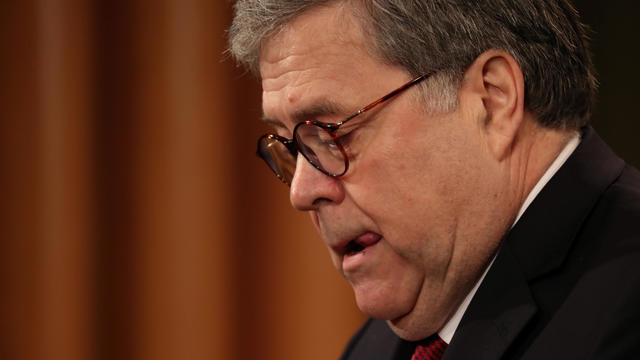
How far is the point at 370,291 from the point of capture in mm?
1263

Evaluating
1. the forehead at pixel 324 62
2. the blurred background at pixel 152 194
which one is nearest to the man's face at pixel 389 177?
the forehead at pixel 324 62

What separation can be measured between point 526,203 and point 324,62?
0.39 meters

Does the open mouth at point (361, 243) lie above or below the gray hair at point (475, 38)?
below

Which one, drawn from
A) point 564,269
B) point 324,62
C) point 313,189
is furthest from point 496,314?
point 324,62

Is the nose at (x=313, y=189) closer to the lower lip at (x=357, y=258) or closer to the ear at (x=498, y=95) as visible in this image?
the lower lip at (x=357, y=258)

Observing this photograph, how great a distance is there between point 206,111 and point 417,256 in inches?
47.6

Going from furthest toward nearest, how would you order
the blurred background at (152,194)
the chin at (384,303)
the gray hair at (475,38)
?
the blurred background at (152,194) → the chin at (384,303) → the gray hair at (475,38)

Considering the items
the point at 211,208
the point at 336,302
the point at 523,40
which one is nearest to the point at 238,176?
the point at 211,208

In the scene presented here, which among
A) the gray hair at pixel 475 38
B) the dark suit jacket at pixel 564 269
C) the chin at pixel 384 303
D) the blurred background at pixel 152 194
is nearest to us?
the dark suit jacket at pixel 564 269

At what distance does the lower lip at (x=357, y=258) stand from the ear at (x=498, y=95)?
255 millimetres

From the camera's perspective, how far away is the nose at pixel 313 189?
122cm

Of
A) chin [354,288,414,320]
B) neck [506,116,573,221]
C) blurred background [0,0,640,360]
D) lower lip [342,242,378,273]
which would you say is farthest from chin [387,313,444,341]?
blurred background [0,0,640,360]

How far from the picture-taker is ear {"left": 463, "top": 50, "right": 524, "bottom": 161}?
1.16m

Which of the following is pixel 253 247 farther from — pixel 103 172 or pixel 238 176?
pixel 103 172
